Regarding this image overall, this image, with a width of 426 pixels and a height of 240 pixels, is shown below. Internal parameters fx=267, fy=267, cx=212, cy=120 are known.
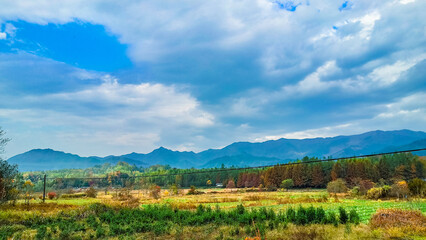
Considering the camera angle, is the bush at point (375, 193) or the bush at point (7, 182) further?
the bush at point (375, 193)

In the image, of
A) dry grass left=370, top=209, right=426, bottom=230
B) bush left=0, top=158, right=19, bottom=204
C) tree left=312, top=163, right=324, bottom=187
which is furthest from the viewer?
tree left=312, top=163, right=324, bottom=187

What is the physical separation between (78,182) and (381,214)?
471 ft

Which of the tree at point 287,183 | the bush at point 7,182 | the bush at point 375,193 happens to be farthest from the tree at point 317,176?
the bush at point 7,182

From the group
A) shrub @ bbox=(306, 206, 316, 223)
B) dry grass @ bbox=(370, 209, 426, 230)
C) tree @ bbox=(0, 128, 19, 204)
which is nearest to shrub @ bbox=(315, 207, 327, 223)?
shrub @ bbox=(306, 206, 316, 223)

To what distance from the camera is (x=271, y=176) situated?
103688 mm

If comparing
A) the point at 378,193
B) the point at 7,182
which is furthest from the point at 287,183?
the point at 7,182

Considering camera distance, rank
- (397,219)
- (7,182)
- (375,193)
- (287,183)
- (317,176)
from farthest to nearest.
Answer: (317,176), (287,183), (375,193), (7,182), (397,219)

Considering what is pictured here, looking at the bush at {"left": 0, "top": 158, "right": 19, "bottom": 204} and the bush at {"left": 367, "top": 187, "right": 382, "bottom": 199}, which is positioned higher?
the bush at {"left": 0, "top": 158, "right": 19, "bottom": 204}

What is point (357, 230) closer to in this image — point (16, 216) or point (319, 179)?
point (16, 216)

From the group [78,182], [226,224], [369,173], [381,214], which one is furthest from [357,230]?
[78,182]

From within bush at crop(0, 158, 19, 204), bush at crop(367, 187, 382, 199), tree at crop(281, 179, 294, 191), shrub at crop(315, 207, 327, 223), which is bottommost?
tree at crop(281, 179, 294, 191)

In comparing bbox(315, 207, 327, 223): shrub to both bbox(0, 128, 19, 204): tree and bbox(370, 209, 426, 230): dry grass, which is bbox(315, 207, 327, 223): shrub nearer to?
bbox(370, 209, 426, 230): dry grass

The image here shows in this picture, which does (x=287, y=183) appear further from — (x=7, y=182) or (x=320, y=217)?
(x=7, y=182)

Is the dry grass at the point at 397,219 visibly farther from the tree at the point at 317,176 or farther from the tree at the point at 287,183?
the tree at the point at 317,176
